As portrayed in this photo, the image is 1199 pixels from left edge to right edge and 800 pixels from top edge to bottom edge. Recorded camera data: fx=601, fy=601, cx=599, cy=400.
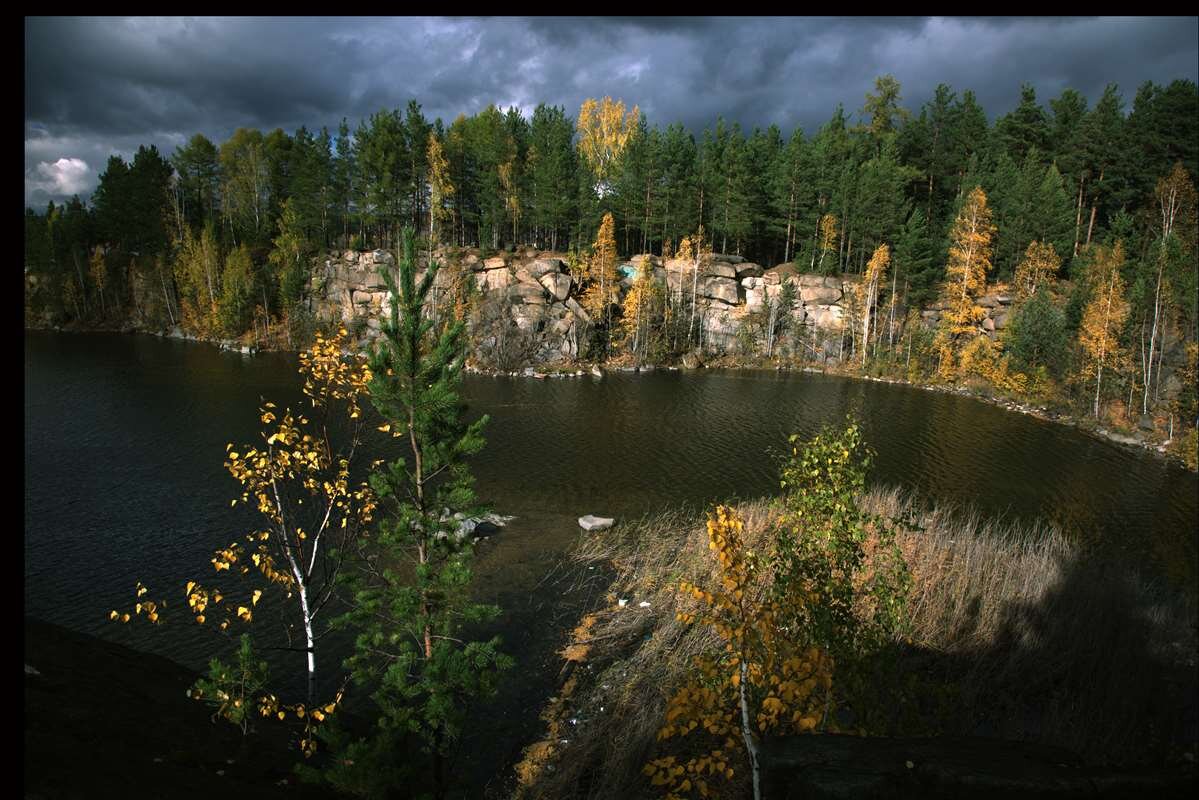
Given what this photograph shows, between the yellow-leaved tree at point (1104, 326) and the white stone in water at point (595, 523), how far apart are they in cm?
3465

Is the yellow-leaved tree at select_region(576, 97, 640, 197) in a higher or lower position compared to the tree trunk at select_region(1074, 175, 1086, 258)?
higher

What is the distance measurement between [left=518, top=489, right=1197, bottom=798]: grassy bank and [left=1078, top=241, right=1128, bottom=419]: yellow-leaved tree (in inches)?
1114

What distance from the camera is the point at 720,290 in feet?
211

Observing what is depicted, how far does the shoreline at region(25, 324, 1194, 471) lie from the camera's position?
33.9 meters

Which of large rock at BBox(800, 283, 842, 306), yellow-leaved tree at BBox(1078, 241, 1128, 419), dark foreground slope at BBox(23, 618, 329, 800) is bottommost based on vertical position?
dark foreground slope at BBox(23, 618, 329, 800)

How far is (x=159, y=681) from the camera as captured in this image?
32.1 ft

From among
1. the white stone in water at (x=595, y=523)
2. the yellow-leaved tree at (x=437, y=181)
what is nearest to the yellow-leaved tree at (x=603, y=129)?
the yellow-leaved tree at (x=437, y=181)

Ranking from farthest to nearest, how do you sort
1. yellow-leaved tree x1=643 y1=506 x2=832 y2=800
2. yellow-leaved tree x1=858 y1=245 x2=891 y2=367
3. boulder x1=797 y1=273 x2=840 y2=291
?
boulder x1=797 y1=273 x2=840 y2=291
yellow-leaved tree x1=858 y1=245 x2=891 y2=367
yellow-leaved tree x1=643 y1=506 x2=832 y2=800

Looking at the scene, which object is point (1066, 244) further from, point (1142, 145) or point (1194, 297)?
point (1194, 297)

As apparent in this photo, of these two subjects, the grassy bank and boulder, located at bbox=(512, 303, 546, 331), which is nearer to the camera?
the grassy bank

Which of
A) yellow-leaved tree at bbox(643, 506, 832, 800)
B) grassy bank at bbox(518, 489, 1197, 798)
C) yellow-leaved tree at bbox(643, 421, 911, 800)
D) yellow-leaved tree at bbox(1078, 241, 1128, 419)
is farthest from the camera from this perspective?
yellow-leaved tree at bbox(1078, 241, 1128, 419)

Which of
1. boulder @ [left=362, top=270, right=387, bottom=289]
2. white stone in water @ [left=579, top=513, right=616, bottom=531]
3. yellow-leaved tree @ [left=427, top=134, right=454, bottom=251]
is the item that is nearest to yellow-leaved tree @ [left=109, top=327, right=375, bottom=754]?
white stone in water @ [left=579, top=513, right=616, bottom=531]

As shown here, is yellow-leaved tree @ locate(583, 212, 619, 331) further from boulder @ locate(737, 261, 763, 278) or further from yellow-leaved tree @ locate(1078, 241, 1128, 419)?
yellow-leaved tree @ locate(1078, 241, 1128, 419)

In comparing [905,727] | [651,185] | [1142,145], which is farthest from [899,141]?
[905,727]
